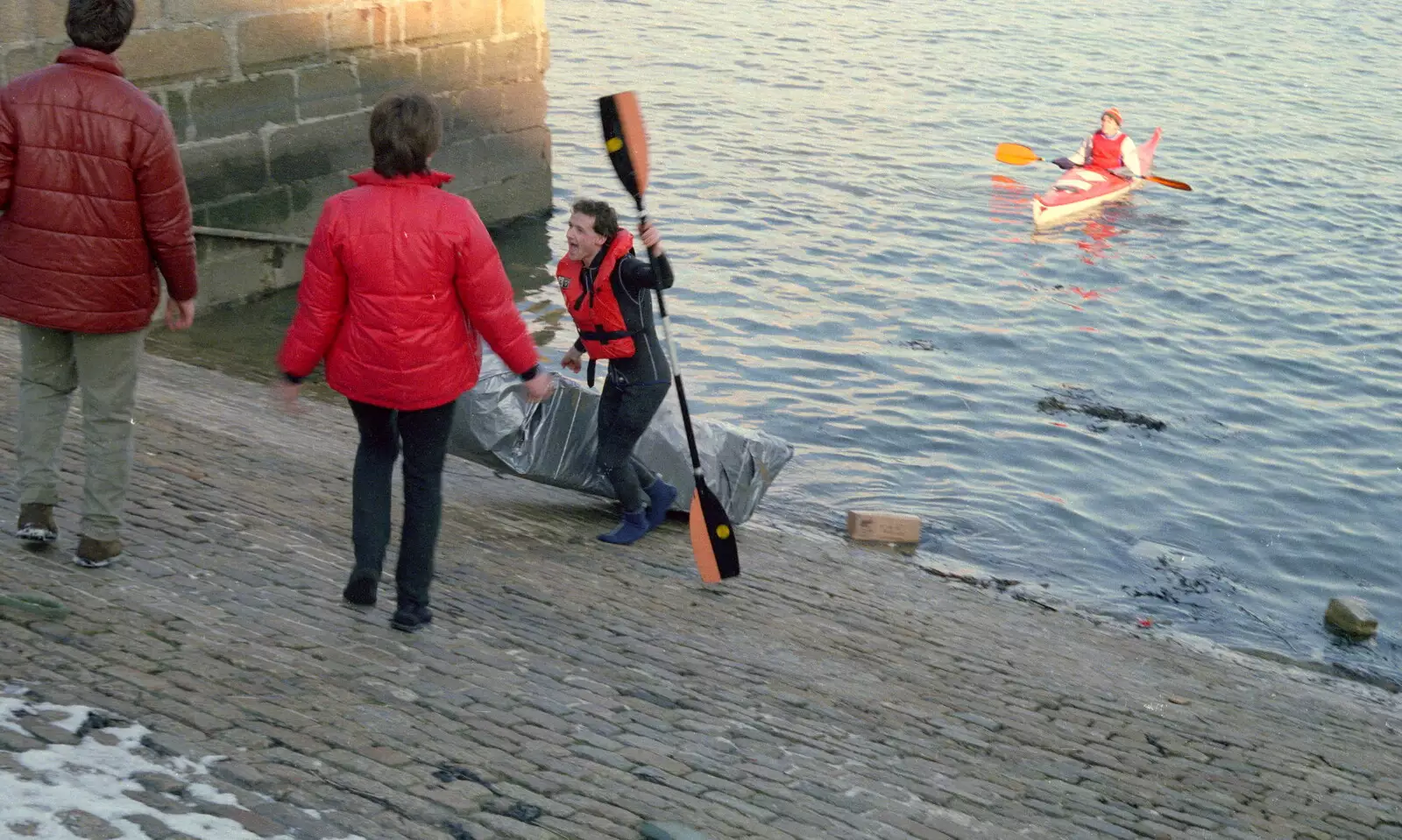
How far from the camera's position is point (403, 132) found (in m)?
4.42

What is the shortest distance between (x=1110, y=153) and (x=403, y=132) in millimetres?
16122

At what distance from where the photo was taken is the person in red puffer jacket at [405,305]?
176 inches

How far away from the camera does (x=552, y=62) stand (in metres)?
23.7

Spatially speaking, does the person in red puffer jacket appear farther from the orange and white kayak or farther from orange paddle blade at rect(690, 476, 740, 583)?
the orange and white kayak

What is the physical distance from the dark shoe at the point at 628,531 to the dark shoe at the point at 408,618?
194 centimetres

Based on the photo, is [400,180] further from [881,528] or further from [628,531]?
[881,528]

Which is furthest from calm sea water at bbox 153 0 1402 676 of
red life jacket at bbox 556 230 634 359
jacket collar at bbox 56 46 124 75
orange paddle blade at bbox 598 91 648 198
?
jacket collar at bbox 56 46 124 75

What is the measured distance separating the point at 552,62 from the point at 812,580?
58.8 feet

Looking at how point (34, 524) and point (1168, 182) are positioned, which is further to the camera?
point (1168, 182)

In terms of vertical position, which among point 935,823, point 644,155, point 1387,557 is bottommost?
point 1387,557

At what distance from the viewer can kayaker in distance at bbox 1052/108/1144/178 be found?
1909 centimetres

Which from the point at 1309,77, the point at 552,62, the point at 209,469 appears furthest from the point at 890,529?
the point at 1309,77

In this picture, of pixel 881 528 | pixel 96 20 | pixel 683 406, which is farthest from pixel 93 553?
pixel 881 528

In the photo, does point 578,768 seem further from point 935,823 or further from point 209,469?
point 209,469
